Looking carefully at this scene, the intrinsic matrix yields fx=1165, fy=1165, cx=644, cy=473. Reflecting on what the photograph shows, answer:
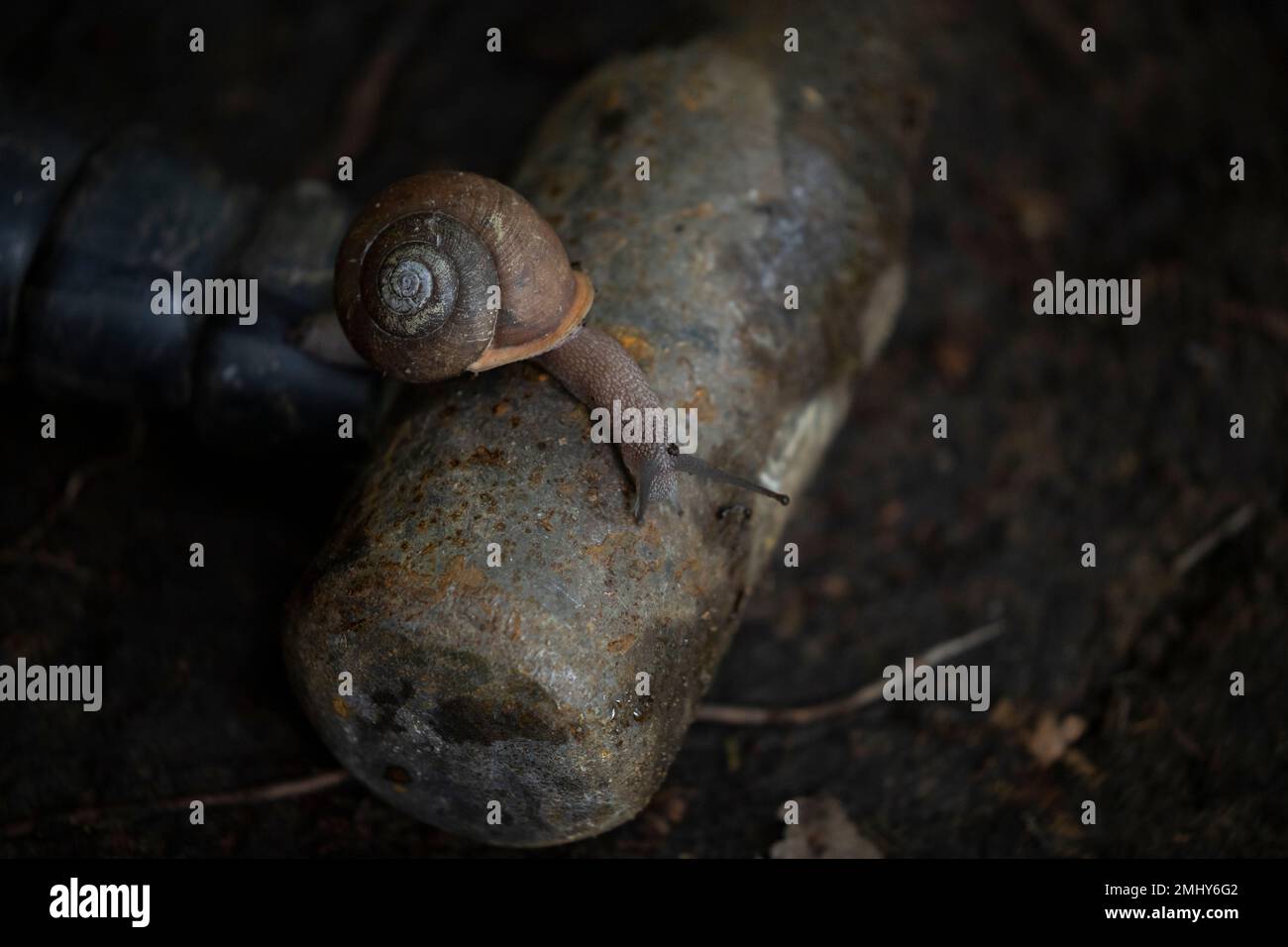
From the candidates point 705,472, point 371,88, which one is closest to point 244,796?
point 705,472

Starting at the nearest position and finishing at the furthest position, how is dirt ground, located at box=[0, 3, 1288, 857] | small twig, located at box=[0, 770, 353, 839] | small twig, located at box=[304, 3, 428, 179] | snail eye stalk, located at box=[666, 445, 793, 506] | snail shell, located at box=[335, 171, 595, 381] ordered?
snail shell, located at box=[335, 171, 595, 381]
snail eye stalk, located at box=[666, 445, 793, 506]
small twig, located at box=[0, 770, 353, 839]
dirt ground, located at box=[0, 3, 1288, 857]
small twig, located at box=[304, 3, 428, 179]

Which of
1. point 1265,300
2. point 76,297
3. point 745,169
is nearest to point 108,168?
point 76,297

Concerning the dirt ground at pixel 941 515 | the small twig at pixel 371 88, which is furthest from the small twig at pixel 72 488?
the small twig at pixel 371 88

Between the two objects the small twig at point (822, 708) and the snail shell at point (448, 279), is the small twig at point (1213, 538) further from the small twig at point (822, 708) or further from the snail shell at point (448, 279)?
the snail shell at point (448, 279)

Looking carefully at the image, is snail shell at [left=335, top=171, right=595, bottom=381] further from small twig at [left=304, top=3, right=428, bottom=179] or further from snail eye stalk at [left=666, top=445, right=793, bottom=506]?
small twig at [left=304, top=3, right=428, bottom=179]

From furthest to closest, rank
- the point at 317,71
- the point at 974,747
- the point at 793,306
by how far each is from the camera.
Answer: the point at 317,71, the point at 974,747, the point at 793,306

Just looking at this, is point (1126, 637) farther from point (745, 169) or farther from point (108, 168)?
point (108, 168)

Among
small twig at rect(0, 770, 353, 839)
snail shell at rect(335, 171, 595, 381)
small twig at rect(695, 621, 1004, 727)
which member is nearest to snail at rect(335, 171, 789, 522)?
snail shell at rect(335, 171, 595, 381)
